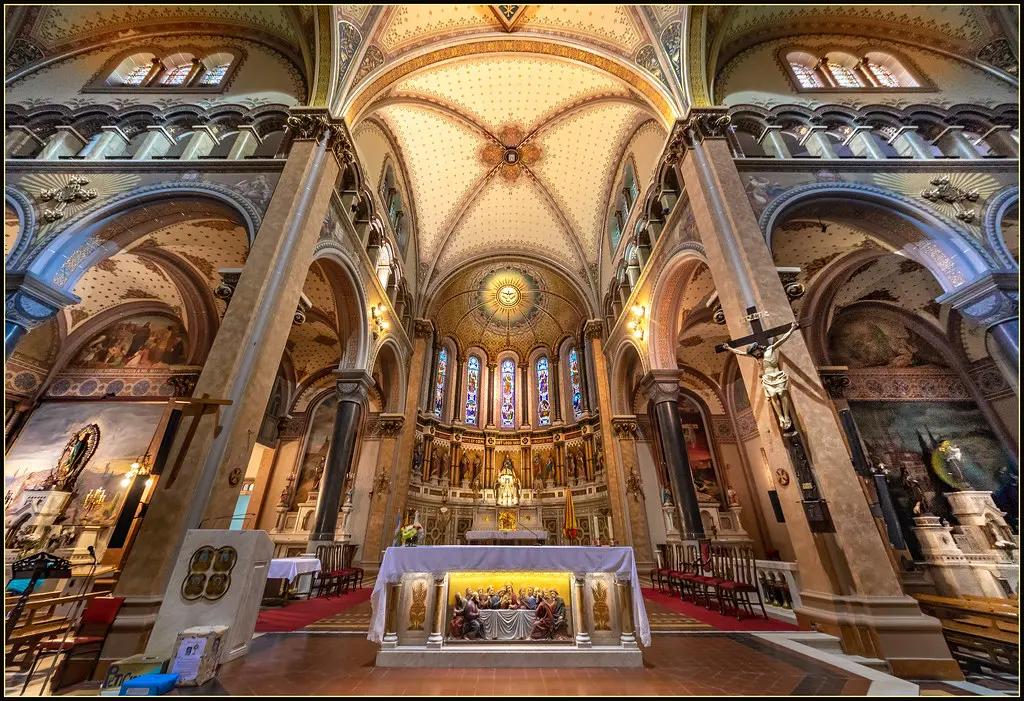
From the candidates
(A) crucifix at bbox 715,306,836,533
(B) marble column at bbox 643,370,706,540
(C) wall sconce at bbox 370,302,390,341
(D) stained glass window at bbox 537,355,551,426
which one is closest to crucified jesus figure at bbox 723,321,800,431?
(A) crucifix at bbox 715,306,836,533

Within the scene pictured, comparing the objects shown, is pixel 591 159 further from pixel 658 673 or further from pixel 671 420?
pixel 658 673

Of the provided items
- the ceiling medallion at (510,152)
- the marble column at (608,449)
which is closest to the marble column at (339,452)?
the marble column at (608,449)

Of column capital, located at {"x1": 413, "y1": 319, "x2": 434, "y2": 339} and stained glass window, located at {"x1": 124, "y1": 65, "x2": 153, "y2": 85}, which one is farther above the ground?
stained glass window, located at {"x1": 124, "y1": 65, "x2": 153, "y2": 85}

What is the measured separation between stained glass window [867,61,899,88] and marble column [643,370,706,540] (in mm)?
8998

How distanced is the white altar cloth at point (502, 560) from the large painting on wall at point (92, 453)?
37.1 ft

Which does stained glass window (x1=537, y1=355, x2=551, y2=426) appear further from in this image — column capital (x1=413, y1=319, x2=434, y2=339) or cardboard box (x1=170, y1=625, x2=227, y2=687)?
cardboard box (x1=170, y1=625, x2=227, y2=687)

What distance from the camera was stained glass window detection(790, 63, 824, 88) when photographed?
9805mm

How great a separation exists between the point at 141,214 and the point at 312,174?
3.37 metres

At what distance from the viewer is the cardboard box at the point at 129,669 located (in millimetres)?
3324

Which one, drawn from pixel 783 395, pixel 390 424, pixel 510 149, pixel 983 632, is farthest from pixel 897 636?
pixel 510 149

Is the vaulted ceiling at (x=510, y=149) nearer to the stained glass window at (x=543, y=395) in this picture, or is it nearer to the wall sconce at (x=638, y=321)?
the wall sconce at (x=638, y=321)

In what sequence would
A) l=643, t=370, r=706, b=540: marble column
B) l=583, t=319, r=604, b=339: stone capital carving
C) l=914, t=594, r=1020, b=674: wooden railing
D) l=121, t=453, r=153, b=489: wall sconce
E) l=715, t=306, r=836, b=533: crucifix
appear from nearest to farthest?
l=715, t=306, r=836, b=533: crucifix
l=914, t=594, r=1020, b=674: wooden railing
l=643, t=370, r=706, b=540: marble column
l=121, t=453, r=153, b=489: wall sconce
l=583, t=319, r=604, b=339: stone capital carving

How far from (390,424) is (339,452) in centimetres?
454

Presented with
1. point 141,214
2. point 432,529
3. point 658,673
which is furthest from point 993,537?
point 141,214
